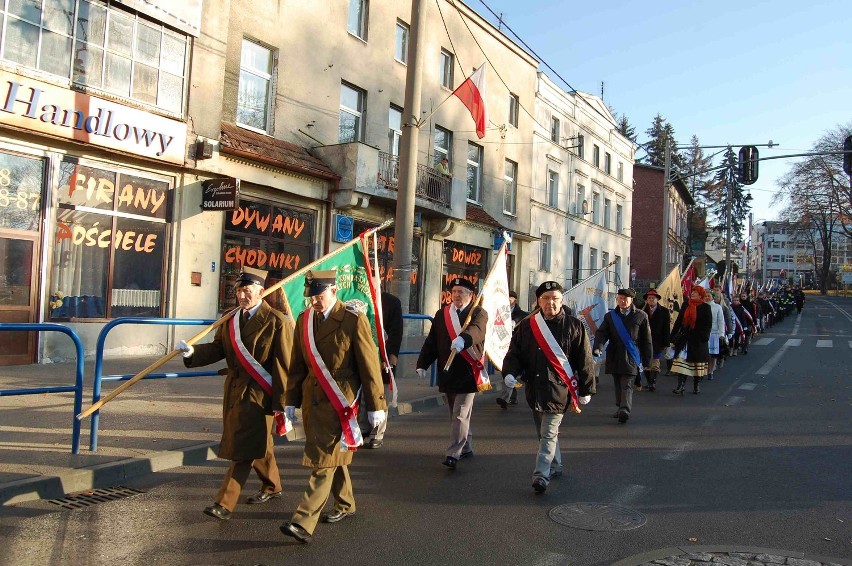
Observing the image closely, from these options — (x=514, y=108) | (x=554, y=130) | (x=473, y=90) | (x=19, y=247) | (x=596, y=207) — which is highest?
(x=554, y=130)

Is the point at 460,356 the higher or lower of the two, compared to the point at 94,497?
higher

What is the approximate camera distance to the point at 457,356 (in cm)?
716

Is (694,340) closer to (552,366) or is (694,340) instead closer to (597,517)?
(552,366)

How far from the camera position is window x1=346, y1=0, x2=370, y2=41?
63.7 feet

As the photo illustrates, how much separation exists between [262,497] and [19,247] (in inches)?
340

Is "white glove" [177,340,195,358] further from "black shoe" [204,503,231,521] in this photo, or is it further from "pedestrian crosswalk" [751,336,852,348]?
"pedestrian crosswalk" [751,336,852,348]

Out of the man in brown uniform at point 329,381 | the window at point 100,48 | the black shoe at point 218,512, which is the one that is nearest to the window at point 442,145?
the window at point 100,48

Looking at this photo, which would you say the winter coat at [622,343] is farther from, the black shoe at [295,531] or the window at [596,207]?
the window at [596,207]

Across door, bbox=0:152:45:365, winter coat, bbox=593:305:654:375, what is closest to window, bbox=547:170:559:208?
winter coat, bbox=593:305:654:375

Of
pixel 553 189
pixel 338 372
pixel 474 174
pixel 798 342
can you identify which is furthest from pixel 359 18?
pixel 798 342

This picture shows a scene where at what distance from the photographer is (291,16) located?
17094 mm

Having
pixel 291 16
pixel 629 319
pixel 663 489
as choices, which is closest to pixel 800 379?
pixel 629 319

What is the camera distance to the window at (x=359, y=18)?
19.4 m

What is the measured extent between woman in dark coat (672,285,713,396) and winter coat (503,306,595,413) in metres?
7.07
